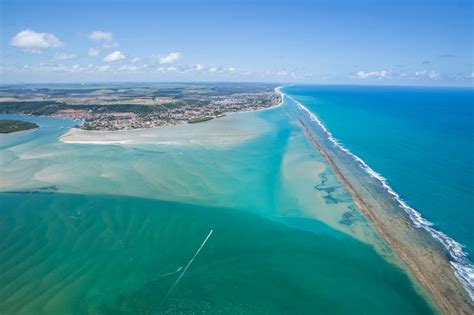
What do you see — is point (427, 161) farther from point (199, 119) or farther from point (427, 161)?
point (199, 119)

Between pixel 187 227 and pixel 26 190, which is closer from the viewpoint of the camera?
pixel 187 227

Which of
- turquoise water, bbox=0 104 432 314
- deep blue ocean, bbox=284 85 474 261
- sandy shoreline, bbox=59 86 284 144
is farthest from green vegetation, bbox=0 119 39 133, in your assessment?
deep blue ocean, bbox=284 85 474 261

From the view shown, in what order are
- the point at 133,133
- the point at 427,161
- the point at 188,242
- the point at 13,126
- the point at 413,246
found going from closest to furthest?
the point at 413,246, the point at 188,242, the point at 427,161, the point at 133,133, the point at 13,126

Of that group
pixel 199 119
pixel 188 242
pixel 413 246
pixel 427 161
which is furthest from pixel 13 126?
pixel 427 161

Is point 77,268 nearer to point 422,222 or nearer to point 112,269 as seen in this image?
point 112,269

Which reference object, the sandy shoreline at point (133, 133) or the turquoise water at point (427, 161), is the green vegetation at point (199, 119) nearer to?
the sandy shoreline at point (133, 133)

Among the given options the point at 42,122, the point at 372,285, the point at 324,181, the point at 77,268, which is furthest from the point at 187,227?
the point at 42,122
